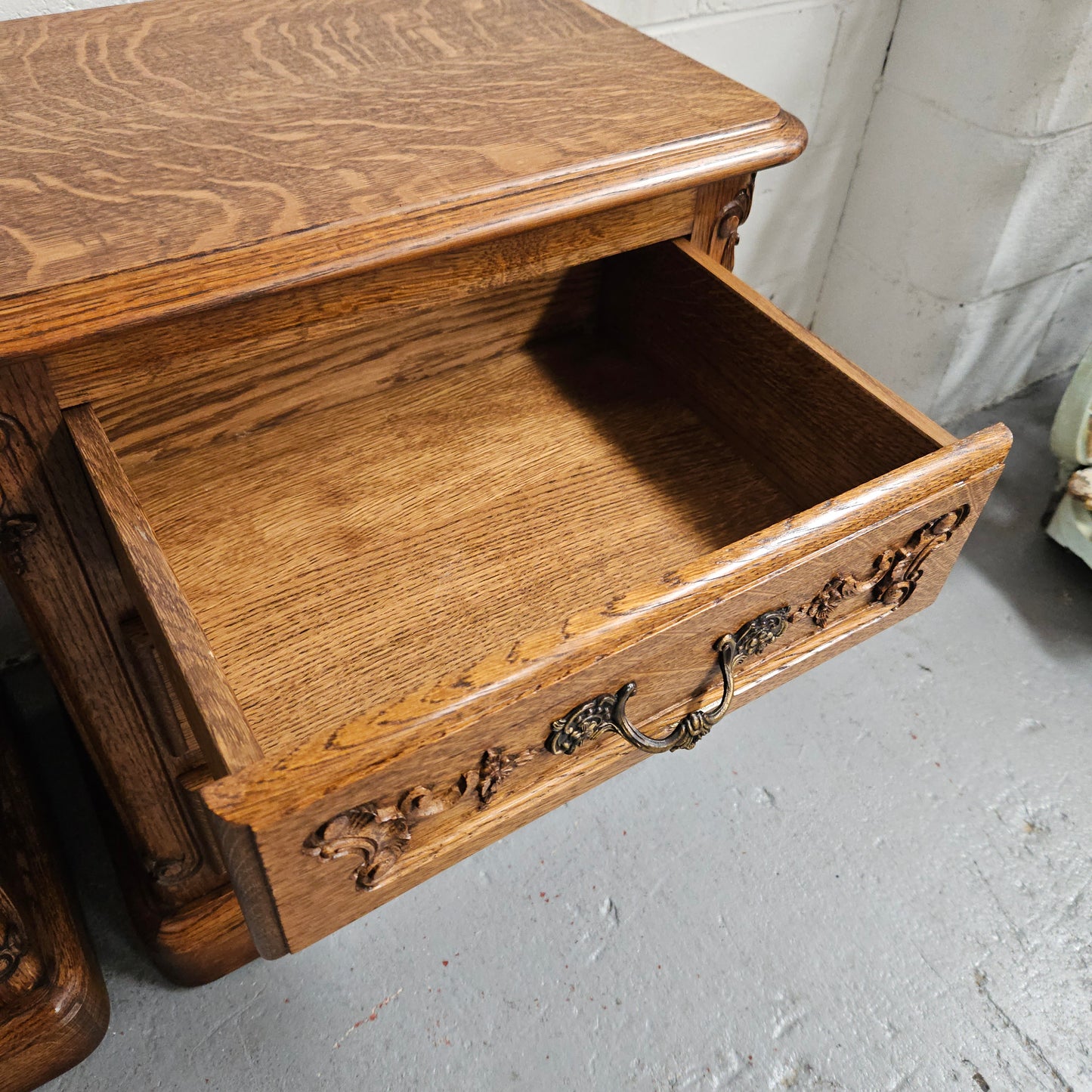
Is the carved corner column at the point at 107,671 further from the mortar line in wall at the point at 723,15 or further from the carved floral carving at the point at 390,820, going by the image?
the mortar line in wall at the point at 723,15

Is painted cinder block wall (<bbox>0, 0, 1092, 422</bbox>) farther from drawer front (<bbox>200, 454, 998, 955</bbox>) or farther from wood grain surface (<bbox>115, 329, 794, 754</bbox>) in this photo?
drawer front (<bbox>200, 454, 998, 955</bbox>)

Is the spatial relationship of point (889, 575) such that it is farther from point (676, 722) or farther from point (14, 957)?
point (14, 957)

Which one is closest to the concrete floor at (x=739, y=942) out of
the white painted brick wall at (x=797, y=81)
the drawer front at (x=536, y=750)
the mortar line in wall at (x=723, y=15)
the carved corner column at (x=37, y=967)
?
the carved corner column at (x=37, y=967)

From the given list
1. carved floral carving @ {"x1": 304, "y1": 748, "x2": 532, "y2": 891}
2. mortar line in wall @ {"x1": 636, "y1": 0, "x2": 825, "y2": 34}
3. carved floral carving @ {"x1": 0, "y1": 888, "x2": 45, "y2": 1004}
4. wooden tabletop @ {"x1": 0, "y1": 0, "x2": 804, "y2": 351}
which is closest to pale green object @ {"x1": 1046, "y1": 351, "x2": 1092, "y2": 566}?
mortar line in wall @ {"x1": 636, "y1": 0, "x2": 825, "y2": 34}

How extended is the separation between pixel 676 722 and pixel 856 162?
121cm

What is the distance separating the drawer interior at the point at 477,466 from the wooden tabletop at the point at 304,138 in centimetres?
10

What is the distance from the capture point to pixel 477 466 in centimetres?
72

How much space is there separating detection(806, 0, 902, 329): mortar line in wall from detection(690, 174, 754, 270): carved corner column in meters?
0.84

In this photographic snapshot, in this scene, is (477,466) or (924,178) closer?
(477,466)

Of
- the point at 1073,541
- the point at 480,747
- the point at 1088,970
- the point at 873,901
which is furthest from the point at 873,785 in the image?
the point at 480,747

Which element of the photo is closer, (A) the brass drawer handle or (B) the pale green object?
(A) the brass drawer handle

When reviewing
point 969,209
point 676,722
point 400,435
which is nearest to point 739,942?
point 676,722

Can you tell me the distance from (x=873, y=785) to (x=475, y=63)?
3.04 ft

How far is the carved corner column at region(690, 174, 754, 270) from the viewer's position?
2.26 feet
